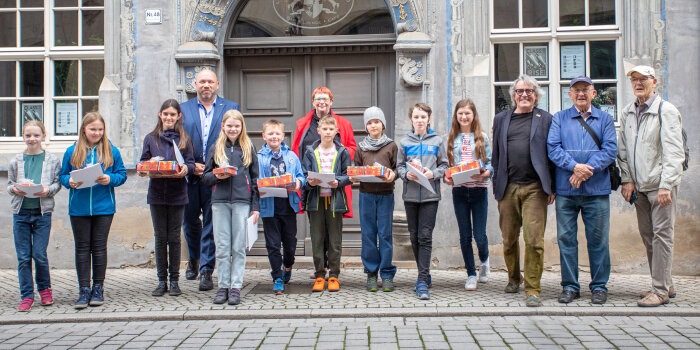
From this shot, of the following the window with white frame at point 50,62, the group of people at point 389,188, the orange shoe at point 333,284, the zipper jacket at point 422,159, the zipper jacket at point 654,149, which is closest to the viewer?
the zipper jacket at point 654,149

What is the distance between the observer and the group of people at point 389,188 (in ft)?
19.9

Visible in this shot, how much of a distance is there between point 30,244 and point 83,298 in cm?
73

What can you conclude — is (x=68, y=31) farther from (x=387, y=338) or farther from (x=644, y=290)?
(x=644, y=290)

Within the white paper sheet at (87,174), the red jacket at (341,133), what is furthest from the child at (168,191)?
the red jacket at (341,133)

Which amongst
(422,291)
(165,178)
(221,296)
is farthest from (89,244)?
(422,291)

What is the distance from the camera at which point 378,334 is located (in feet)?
16.5

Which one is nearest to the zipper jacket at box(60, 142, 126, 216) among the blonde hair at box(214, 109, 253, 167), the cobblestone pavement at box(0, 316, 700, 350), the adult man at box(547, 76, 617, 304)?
the blonde hair at box(214, 109, 253, 167)

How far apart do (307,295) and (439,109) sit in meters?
2.81

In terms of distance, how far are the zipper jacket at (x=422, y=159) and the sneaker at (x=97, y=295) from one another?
284 centimetres

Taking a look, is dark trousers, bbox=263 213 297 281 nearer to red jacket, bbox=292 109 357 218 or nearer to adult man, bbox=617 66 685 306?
red jacket, bbox=292 109 357 218

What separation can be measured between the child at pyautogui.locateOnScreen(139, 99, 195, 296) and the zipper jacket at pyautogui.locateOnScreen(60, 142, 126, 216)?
1.15 feet

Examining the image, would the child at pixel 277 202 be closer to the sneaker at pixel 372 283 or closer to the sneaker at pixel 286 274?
the sneaker at pixel 286 274

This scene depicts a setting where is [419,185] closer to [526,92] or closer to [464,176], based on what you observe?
[464,176]

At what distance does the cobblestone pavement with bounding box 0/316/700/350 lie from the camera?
4730mm
